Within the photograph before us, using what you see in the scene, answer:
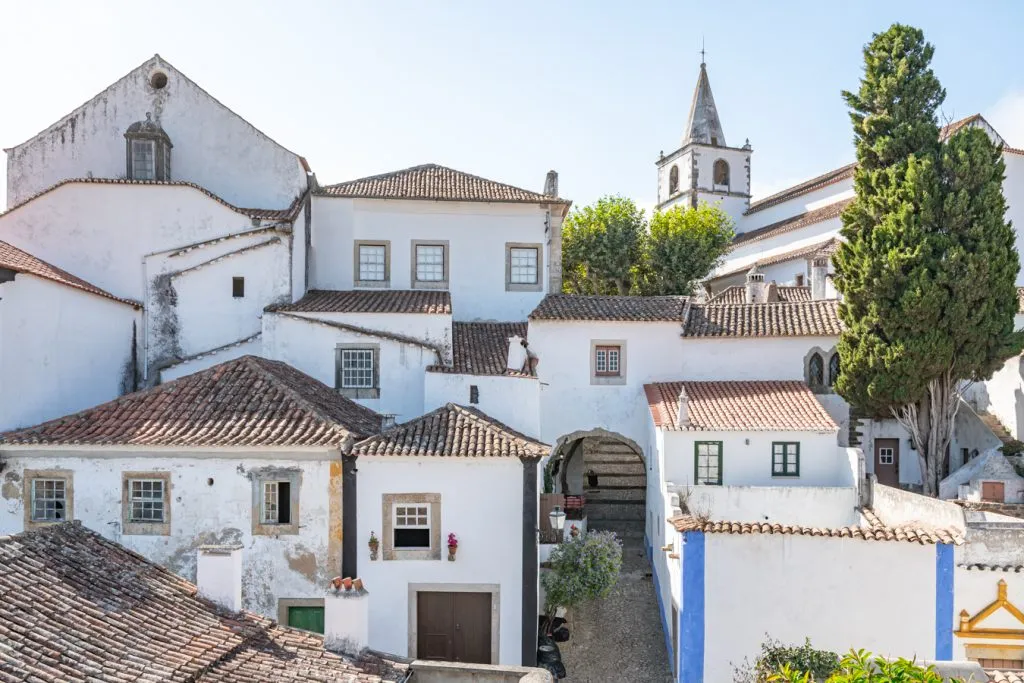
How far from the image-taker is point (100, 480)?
1559 centimetres

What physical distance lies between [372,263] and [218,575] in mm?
14489

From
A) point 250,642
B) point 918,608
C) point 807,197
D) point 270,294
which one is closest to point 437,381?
point 270,294

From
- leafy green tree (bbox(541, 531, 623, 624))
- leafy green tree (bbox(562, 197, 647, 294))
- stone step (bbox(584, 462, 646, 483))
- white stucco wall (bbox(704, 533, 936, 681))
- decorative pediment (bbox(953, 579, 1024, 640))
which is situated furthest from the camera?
leafy green tree (bbox(562, 197, 647, 294))

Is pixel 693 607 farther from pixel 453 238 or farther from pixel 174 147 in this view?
pixel 174 147

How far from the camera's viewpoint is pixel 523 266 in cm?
2555

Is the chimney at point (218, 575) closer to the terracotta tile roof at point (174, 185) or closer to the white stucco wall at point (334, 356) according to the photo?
the white stucco wall at point (334, 356)

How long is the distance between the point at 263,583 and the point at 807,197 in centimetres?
4058

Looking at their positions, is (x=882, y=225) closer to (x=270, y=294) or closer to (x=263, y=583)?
(x=270, y=294)

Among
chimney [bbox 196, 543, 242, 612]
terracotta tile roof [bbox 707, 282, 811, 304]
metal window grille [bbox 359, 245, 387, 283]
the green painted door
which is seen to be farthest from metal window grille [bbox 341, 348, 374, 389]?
terracotta tile roof [bbox 707, 282, 811, 304]

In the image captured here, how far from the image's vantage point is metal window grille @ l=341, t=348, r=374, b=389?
20.9m

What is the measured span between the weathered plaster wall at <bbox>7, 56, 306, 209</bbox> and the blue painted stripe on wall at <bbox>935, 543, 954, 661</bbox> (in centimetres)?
1863

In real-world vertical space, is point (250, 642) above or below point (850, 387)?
below

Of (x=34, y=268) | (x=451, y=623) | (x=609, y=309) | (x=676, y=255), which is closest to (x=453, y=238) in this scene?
(x=609, y=309)

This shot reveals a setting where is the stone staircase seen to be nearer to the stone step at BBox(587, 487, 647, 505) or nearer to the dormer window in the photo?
the stone step at BBox(587, 487, 647, 505)
